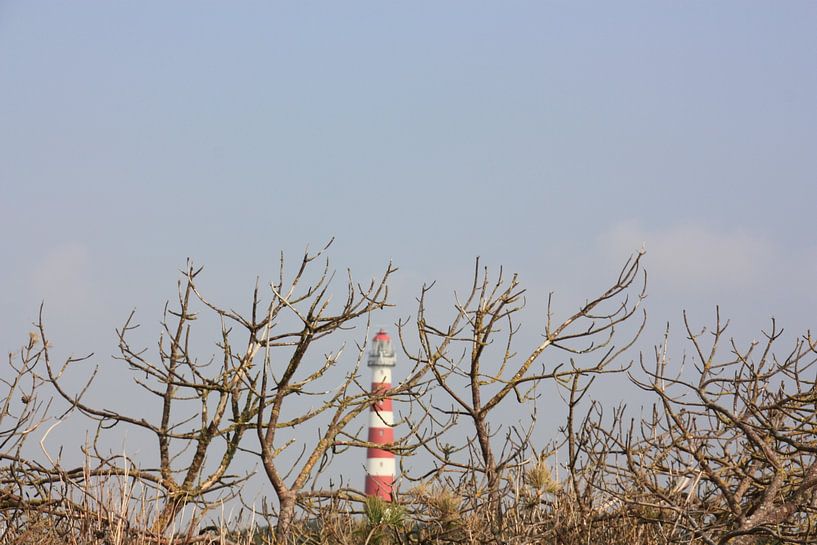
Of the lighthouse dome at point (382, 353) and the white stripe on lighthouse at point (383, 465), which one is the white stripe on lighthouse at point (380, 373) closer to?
the lighthouse dome at point (382, 353)

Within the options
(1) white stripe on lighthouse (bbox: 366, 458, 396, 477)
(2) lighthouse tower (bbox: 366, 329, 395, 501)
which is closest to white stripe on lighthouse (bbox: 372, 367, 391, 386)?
(2) lighthouse tower (bbox: 366, 329, 395, 501)

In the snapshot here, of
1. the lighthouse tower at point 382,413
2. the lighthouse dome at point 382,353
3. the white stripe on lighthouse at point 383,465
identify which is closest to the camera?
the lighthouse tower at point 382,413

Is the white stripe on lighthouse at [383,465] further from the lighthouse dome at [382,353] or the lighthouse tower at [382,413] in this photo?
the lighthouse dome at [382,353]

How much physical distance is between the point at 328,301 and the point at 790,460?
12.0ft

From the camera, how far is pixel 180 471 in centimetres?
830

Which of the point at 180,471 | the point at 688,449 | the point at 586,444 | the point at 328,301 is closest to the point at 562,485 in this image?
the point at 586,444

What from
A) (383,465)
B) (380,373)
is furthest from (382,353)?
(383,465)

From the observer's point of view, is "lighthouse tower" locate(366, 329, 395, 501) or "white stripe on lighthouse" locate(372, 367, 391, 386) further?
"white stripe on lighthouse" locate(372, 367, 391, 386)

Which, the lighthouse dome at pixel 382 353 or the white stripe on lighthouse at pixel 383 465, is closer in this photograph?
the white stripe on lighthouse at pixel 383 465

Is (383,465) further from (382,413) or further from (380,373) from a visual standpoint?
(380,373)

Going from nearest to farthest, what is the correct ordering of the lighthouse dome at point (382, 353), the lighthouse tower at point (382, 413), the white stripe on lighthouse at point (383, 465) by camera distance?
the lighthouse tower at point (382, 413) < the white stripe on lighthouse at point (383, 465) < the lighthouse dome at point (382, 353)

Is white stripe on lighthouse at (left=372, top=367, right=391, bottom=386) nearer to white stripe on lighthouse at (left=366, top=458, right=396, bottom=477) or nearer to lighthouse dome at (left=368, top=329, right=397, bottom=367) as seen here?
lighthouse dome at (left=368, top=329, right=397, bottom=367)

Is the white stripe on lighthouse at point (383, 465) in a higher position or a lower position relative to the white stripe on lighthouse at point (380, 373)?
lower

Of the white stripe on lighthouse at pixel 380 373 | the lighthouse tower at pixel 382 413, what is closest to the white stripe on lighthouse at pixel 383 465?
→ the lighthouse tower at pixel 382 413
